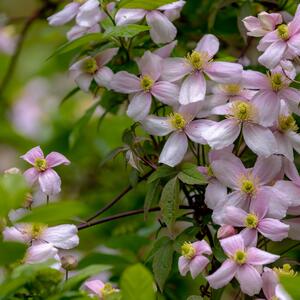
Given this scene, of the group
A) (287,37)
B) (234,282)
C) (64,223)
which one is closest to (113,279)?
(64,223)

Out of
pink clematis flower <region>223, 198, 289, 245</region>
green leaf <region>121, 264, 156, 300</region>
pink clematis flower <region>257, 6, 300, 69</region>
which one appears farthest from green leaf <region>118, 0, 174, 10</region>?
green leaf <region>121, 264, 156, 300</region>

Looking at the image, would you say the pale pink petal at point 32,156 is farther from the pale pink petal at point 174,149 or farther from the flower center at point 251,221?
the flower center at point 251,221

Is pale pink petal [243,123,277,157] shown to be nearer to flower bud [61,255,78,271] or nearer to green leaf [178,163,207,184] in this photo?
green leaf [178,163,207,184]

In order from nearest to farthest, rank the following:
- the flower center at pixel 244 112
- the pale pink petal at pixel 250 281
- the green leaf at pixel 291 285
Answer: the green leaf at pixel 291 285
the pale pink petal at pixel 250 281
the flower center at pixel 244 112

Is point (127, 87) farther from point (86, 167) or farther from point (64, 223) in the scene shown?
point (86, 167)

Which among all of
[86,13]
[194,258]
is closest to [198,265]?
[194,258]

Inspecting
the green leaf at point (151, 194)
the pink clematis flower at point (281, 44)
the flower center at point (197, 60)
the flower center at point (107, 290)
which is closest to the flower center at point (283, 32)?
the pink clematis flower at point (281, 44)
